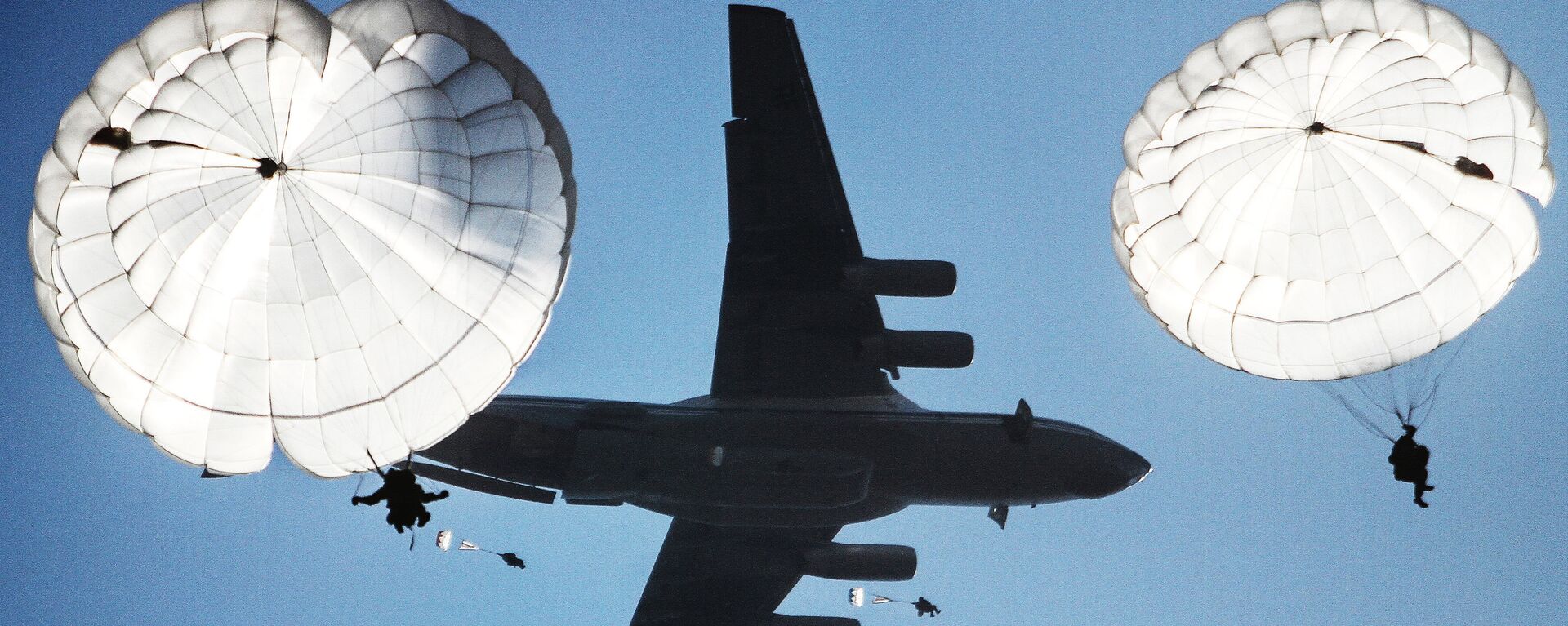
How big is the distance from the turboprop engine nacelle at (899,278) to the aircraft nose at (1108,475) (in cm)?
377

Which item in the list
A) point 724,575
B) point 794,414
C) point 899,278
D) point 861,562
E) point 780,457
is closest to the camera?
point 780,457

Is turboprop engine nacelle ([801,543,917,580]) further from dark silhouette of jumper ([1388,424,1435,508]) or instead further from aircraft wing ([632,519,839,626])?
dark silhouette of jumper ([1388,424,1435,508])

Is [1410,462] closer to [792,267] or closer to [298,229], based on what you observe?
[792,267]

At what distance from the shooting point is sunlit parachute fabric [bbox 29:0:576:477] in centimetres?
1309

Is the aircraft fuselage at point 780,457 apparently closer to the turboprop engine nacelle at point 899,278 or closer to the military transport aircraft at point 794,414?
the military transport aircraft at point 794,414

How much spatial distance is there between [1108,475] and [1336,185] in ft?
19.6

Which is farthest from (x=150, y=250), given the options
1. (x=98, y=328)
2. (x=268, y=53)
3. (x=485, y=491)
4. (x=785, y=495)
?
(x=785, y=495)

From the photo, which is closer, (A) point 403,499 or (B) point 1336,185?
(A) point 403,499

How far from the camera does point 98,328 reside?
1320 cm

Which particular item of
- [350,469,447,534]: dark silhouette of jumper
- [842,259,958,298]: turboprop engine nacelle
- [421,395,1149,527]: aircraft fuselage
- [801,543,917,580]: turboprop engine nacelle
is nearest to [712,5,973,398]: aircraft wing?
[842,259,958,298]: turboprop engine nacelle

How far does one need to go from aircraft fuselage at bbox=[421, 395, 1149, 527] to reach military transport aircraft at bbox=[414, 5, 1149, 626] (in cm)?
3

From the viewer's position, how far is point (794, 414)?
1994 centimetres

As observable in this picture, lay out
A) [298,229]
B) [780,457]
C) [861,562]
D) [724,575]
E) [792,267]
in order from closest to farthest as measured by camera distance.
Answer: [298,229] → [780,457] → [792,267] → [861,562] → [724,575]

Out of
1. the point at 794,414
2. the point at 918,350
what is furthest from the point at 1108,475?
the point at 794,414
